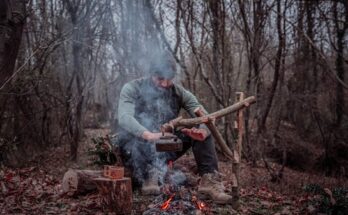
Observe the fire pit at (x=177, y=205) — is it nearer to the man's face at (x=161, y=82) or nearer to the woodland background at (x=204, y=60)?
the man's face at (x=161, y=82)

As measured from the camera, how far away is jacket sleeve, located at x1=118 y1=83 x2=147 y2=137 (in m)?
4.50

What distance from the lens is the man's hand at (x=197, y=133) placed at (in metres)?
4.57

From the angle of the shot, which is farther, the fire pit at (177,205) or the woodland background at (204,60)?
the woodland background at (204,60)

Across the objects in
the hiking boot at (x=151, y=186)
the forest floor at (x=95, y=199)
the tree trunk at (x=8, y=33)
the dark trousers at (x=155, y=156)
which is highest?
the tree trunk at (x=8, y=33)

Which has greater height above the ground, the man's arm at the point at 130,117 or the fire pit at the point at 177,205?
the man's arm at the point at 130,117

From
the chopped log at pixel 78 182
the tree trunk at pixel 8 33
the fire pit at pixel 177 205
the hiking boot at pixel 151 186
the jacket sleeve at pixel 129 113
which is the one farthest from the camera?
the tree trunk at pixel 8 33

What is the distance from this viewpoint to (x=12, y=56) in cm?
567

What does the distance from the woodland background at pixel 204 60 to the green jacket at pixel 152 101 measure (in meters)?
2.93

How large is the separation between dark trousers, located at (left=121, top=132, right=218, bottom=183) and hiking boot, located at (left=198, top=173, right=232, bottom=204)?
9cm

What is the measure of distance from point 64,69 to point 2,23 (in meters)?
5.28

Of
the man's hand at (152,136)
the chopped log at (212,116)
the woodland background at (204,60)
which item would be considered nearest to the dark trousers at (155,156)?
the man's hand at (152,136)

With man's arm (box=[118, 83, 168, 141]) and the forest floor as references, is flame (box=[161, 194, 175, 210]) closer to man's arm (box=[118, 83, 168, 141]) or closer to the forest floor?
the forest floor

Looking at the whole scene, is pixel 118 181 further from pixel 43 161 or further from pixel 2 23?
pixel 43 161

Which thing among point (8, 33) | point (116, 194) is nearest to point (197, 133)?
point (116, 194)
